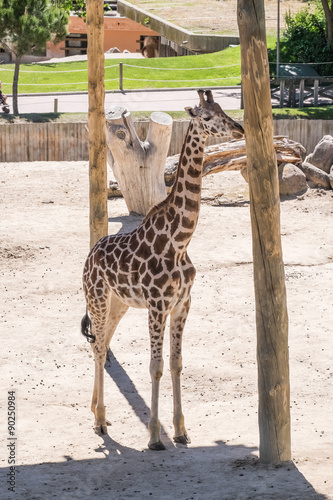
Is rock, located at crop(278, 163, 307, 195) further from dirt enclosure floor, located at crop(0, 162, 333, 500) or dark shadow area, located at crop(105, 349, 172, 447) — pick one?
dark shadow area, located at crop(105, 349, 172, 447)

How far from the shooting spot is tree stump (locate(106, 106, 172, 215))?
15812mm

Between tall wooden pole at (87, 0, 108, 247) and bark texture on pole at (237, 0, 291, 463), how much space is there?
4.10m

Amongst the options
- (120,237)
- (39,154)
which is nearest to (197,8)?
(39,154)

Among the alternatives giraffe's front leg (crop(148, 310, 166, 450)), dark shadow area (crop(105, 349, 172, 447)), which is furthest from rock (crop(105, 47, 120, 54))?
giraffe's front leg (crop(148, 310, 166, 450))

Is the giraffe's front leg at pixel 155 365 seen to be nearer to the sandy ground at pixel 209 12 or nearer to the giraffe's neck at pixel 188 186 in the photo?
the giraffe's neck at pixel 188 186

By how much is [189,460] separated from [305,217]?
9828 millimetres

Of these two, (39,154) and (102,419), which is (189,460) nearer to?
(102,419)

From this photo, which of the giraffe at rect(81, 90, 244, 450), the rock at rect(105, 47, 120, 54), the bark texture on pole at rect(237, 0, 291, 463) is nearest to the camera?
the bark texture on pole at rect(237, 0, 291, 463)

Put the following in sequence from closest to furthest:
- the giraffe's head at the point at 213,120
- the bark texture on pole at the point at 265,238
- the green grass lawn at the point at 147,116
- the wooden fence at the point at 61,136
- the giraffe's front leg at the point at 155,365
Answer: the bark texture on pole at the point at 265,238 < the giraffe's head at the point at 213,120 < the giraffe's front leg at the point at 155,365 < the wooden fence at the point at 61,136 < the green grass lawn at the point at 147,116

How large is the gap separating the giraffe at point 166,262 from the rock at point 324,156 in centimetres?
1126

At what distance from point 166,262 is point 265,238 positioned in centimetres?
129

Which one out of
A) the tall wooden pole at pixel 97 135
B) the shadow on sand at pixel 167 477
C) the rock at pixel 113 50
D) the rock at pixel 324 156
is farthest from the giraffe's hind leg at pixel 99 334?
the rock at pixel 113 50

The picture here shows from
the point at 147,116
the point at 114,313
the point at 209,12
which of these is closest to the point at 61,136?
the point at 147,116

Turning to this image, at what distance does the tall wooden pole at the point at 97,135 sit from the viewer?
10.5 metres
